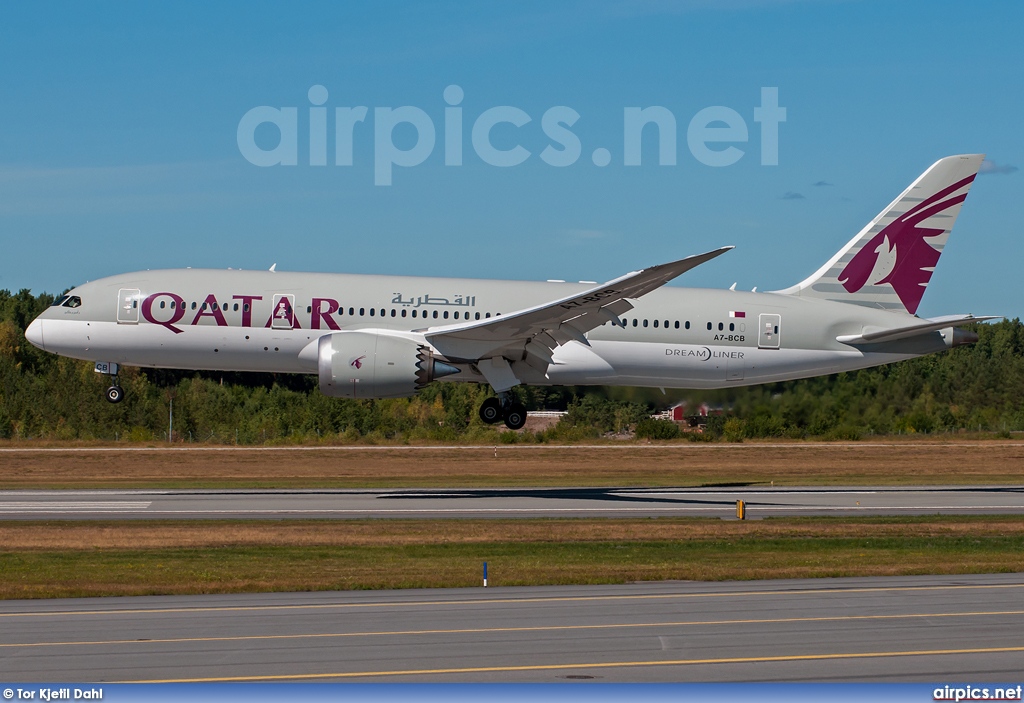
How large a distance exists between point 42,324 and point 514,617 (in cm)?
2640

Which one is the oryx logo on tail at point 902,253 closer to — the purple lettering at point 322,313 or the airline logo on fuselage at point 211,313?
the purple lettering at point 322,313

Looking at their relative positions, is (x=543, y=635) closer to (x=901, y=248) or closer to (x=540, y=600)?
(x=540, y=600)

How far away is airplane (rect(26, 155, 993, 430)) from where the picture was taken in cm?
3531

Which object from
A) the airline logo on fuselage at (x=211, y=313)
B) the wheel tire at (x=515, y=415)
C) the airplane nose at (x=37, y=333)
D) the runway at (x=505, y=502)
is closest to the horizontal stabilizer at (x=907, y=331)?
the runway at (x=505, y=502)

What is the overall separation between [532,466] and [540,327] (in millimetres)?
13834

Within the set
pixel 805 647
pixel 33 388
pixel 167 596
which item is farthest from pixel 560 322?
pixel 33 388

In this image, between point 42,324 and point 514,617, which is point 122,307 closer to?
point 42,324

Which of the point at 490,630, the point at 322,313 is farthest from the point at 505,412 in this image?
the point at 490,630

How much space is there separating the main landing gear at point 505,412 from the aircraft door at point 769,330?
839 cm

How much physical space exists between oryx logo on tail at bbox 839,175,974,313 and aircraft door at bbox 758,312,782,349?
3108 millimetres

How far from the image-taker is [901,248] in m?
40.4

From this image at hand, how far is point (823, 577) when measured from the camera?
2000 centimetres

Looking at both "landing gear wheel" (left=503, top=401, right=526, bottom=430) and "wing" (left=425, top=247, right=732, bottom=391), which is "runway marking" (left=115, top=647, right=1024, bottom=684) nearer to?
"wing" (left=425, top=247, right=732, bottom=391)

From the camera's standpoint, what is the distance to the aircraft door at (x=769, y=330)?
39125mm
